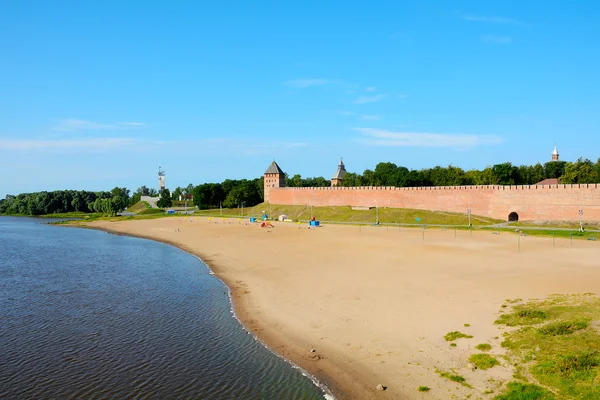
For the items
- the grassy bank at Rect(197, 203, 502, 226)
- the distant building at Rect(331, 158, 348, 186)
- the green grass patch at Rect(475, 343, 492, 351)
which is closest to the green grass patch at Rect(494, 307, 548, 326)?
the green grass patch at Rect(475, 343, 492, 351)

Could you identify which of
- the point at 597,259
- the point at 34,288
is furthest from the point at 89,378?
the point at 597,259

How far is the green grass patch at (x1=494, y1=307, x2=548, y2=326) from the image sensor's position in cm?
1282

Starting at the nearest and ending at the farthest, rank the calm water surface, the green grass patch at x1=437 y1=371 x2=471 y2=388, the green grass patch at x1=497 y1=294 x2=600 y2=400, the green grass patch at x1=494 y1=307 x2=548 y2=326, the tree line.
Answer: the green grass patch at x1=497 y1=294 x2=600 y2=400 → the green grass patch at x1=437 y1=371 x2=471 y2=388 → the calm water surface → the green grass patch at x1=494 y1=307 x2=548 y2=326 → the tree line

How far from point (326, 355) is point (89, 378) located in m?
6.32

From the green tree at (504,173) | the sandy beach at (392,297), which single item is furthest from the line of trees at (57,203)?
the sandy beach at (392,297)

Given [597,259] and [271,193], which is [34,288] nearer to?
[597,259]

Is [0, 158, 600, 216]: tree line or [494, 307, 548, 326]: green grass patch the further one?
[0, 158, 600, 216]: tree line

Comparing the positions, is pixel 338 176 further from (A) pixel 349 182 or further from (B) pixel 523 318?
(B) pixel 523 318

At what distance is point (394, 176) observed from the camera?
79.1 m

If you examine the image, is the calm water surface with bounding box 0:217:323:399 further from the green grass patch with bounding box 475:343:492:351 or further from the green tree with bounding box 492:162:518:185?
the green tree with bounding box 492:162:518:185

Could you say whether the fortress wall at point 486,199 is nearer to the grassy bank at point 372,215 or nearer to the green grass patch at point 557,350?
the grassy bank at point 372,215

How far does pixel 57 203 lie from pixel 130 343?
116m

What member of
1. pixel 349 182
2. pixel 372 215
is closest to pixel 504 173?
pixel 372 215

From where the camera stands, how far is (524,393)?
8.79 metres
